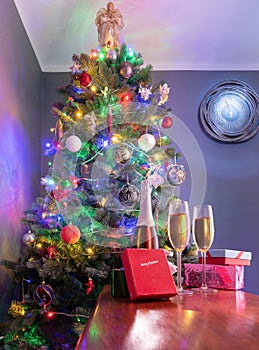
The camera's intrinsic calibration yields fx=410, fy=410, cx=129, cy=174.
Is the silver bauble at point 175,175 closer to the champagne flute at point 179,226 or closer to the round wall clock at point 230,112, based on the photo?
the champagne flute at point 179,226

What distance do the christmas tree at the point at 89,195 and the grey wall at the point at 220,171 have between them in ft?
Result: 3.52

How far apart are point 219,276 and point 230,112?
2484 millimetres

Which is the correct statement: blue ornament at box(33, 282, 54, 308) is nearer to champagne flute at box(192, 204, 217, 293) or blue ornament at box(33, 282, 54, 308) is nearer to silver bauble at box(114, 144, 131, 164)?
silver bauble at box(114, 144, 131, 164)

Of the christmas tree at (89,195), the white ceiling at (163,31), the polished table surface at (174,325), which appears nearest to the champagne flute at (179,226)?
the polished table surface at (174,325)

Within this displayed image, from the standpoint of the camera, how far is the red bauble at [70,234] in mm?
1918

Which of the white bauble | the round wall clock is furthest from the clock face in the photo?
the white bauble

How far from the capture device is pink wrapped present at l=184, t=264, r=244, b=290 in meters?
1.22

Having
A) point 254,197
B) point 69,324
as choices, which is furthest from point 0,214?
point 254,197

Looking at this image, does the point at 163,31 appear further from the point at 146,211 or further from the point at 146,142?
the point at 146,211

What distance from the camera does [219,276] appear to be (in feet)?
4.09

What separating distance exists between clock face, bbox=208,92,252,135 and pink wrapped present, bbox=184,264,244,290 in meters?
2.33

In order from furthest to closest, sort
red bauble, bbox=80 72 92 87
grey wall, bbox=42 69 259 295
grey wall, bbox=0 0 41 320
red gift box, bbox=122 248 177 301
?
1. grey wall, bbox=42 69 259 295
2. grey wall, bbox=0 0 41 320
3. red bauble, bbox=80 72 92 87
4. red gift box, bbox=122 248 177 301

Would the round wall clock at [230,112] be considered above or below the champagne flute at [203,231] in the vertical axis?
above

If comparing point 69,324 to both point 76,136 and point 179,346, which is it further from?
point 179,346
